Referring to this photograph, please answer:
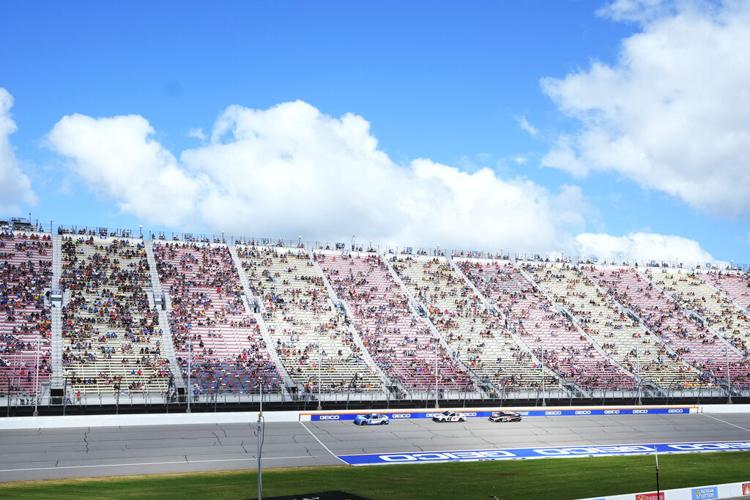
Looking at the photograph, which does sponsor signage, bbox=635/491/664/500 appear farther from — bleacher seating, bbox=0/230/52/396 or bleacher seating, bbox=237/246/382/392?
bleacher seating, bbox=0/230/52/396

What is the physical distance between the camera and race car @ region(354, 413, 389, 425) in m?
61.7

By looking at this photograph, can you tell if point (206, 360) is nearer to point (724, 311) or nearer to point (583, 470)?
point (583, 470)

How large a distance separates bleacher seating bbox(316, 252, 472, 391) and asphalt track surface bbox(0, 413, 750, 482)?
10.6m

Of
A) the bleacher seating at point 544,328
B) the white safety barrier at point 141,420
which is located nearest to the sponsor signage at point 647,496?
the white safety barrier at point 141,420

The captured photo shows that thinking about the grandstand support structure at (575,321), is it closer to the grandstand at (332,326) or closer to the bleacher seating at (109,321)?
the grandstand at (332,326)

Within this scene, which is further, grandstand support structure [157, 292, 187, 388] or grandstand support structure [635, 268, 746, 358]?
grandstand support structure [635, 268, 746, 358]

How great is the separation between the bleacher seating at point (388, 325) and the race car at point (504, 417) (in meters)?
8.08

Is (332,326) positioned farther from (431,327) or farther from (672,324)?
(672,324)

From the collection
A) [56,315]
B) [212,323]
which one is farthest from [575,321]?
[56,315]

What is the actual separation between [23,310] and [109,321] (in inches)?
283

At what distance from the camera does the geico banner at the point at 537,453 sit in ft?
171

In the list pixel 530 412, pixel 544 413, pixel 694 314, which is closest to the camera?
pixel 530 412

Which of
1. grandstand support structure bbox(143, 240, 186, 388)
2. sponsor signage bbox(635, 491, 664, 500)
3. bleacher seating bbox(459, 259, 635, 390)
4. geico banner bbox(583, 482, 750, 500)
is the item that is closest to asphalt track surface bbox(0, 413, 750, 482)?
bleacher seating bbox(459, 259, 635, 390)

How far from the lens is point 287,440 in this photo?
56.0 metres
